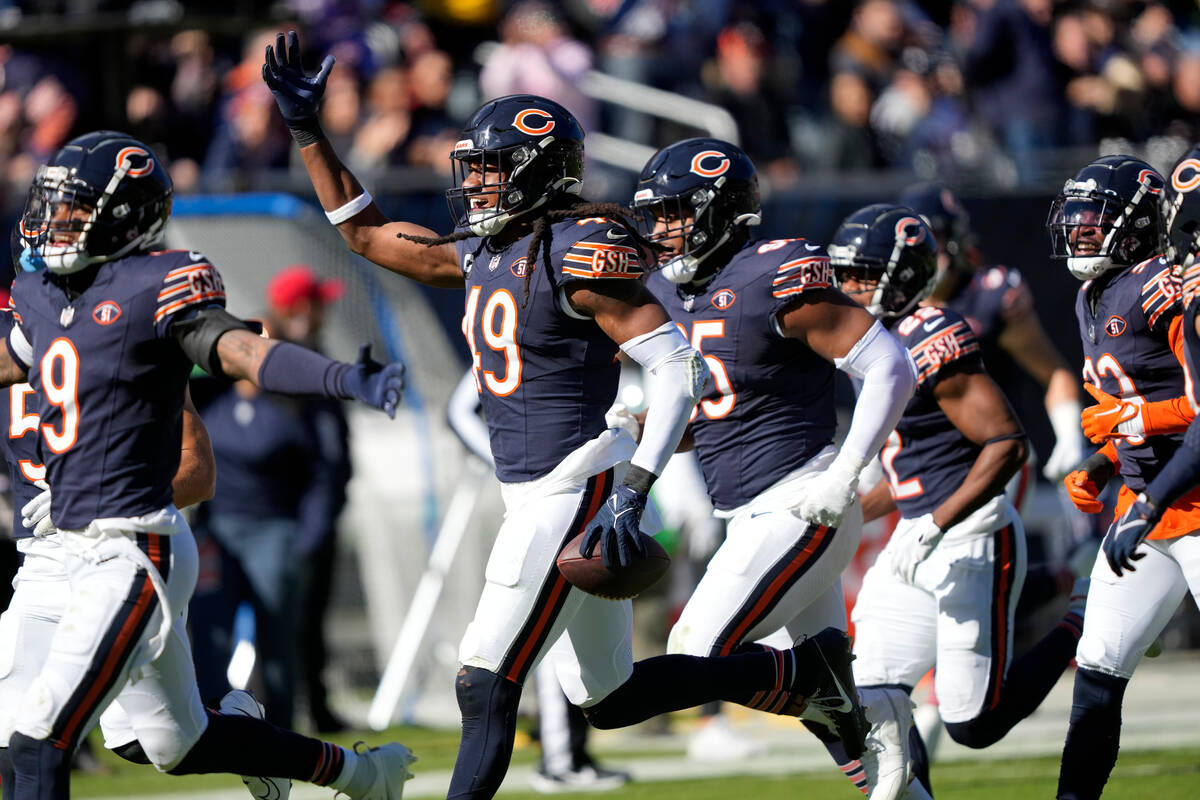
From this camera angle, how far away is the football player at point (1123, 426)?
190 inches

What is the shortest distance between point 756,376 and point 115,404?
1.86 metres

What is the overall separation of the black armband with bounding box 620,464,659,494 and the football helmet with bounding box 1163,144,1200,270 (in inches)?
59.3

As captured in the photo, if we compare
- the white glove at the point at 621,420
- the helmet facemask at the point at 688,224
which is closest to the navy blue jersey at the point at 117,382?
the white glove at the point at 621,420

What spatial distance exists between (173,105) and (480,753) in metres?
8.34

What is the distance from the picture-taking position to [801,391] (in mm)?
5094

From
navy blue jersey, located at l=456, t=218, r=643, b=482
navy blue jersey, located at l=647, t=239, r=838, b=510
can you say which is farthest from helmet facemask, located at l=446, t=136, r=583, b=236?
navy blue jersey, located at l=647, t=239, r=838, b=510

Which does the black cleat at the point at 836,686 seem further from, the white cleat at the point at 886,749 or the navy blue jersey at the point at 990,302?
the navy blue jersey at the point at 990,302

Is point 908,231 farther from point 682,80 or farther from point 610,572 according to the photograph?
point 682,80

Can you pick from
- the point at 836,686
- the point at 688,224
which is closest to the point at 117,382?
the point at 688,224

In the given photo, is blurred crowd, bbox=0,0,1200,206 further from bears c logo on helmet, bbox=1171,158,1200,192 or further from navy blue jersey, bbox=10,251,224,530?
navy blue jersey, bbox=10,251,224,530

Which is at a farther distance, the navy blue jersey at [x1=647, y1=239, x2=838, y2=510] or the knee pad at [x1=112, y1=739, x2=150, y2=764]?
the navy blue jersey at [x1=647, y1=239, x2=838, y2=510]

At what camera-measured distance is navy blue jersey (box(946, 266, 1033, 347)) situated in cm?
660

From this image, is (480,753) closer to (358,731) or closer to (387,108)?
(358,731)

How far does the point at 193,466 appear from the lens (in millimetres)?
5117
